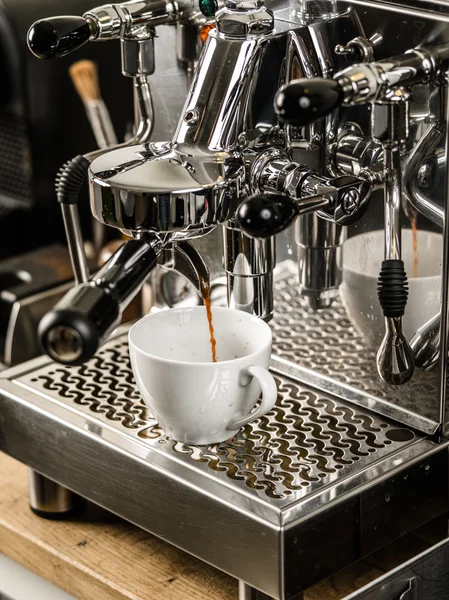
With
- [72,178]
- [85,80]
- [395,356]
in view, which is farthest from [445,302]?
[85,80]

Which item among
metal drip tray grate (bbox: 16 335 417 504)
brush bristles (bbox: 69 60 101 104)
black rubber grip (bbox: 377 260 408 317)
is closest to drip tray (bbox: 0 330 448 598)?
metal drip tray grate (bbox: 16 335 417 504)

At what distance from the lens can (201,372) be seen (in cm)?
60

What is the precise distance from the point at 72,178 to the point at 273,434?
21 cm

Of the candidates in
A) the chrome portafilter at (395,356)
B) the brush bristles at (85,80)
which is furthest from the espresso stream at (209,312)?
the brush bristles at (85,80)

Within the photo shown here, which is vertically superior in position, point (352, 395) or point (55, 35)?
point (55, 35)

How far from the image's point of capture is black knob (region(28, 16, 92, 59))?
636mm

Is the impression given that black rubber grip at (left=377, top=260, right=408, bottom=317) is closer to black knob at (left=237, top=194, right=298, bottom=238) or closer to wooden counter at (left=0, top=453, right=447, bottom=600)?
black knob at (left=237, top=194, right=298, bottom=238)

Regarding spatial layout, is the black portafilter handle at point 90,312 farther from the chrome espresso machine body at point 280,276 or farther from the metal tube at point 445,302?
the metal tube at point 445,302

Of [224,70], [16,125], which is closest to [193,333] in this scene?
[224,70]

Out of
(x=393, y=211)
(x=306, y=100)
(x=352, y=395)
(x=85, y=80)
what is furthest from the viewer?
(x=85, y=80)

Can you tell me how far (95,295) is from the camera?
1.66 ft

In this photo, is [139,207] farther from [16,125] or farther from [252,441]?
[16,125]

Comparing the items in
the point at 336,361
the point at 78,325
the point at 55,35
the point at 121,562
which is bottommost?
the point at 121,562

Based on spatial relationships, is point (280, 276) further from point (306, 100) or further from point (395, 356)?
point (306, 100)
